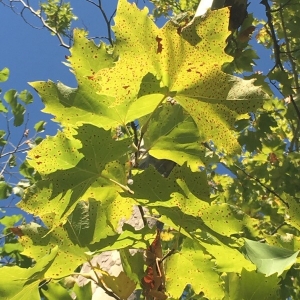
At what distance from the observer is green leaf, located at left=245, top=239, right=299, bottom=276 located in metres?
0.58

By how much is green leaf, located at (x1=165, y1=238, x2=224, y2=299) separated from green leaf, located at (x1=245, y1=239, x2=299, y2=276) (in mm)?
133

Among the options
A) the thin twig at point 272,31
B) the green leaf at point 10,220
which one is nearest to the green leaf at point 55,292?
the green leaf at point 10,220

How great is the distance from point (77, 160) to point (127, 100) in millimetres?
118

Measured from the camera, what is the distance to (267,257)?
23.4 inches

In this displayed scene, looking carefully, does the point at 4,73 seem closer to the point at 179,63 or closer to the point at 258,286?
the point at 179,63

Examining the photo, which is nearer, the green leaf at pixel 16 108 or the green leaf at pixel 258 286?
the green leaf at pixel 258 286

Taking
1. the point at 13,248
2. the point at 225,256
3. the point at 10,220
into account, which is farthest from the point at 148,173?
the point at 10,220

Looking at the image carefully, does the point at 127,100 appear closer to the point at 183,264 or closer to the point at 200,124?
the point at 200,124

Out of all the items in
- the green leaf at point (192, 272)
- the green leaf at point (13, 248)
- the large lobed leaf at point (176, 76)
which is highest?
the large lobed leaf at point (176, 76)

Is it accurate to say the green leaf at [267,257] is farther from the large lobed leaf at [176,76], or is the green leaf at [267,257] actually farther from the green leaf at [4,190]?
the green leaf at [4,190]

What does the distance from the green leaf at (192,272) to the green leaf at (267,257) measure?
13 cm

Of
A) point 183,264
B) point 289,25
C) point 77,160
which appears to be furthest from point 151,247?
point 289,25

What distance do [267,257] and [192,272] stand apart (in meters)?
0.18

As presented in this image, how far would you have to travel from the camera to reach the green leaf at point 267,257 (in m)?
0.58
